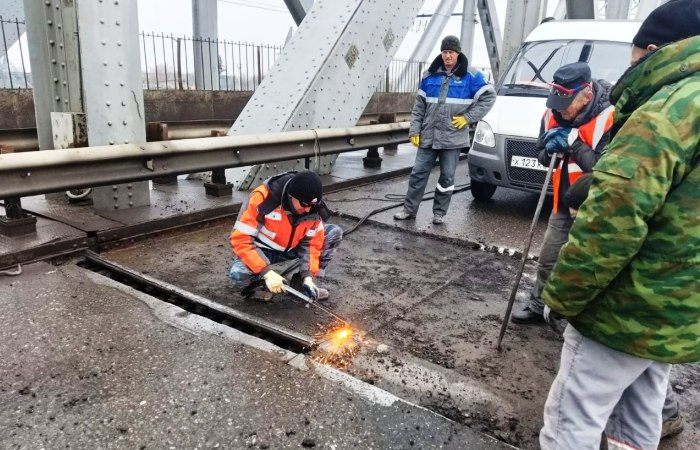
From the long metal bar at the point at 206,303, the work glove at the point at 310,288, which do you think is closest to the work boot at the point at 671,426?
the long metal bar at the point at 206,303

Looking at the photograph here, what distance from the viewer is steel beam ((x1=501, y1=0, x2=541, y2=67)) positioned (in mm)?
9375

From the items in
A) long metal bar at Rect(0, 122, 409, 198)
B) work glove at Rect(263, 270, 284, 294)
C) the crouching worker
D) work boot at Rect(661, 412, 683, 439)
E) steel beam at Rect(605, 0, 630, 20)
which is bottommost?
work boot at Rect(661, 412, 683, 439)

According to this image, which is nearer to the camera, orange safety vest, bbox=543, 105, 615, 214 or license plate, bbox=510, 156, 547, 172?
orange safety vest, bbox=543, 105, 615, 214

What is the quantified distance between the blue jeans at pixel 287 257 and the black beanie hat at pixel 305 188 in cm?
52

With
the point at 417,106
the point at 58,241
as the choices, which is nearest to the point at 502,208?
the point at 417,106

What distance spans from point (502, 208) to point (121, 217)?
4.37m

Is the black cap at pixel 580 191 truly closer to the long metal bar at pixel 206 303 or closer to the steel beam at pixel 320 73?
the long metal bar at pixel 206 303

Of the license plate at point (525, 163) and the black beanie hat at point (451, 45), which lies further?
the license plate at point (525, 163)

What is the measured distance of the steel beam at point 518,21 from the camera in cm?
938

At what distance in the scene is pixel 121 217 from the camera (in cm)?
470

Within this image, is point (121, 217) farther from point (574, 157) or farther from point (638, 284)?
point (638, 284)

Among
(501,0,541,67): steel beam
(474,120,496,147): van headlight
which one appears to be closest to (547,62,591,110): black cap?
(474,120,496,147): van headlight

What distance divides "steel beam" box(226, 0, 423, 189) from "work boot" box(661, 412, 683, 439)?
185 inches

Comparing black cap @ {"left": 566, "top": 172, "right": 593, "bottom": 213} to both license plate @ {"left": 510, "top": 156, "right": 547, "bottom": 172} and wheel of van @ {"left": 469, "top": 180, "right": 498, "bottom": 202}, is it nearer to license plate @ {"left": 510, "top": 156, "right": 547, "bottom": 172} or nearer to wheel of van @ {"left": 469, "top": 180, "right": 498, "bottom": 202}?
license plate @ {"left": 510, "top": 156, "right": 547, "bottom": 172}
